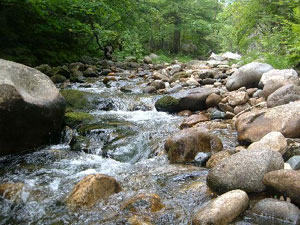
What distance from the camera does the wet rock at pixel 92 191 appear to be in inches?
139

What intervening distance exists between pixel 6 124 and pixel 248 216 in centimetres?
Answer: 389

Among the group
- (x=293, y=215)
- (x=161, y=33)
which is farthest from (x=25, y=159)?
(x=161, y=33)

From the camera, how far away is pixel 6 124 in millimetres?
4887

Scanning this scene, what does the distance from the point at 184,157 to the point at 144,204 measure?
5.22 feet

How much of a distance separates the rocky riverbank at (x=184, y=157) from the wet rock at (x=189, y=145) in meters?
0.02

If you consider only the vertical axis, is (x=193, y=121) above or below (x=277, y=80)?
below

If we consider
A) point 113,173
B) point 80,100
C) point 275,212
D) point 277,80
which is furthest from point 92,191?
point 277,80

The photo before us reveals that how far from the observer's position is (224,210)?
2953 millimetres

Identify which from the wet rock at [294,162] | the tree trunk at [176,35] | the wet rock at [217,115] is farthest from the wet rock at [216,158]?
the tree trunk at [176,35]

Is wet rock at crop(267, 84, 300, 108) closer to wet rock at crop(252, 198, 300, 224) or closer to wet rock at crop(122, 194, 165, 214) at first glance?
wet rock at crop(252, 198, 300, 224)

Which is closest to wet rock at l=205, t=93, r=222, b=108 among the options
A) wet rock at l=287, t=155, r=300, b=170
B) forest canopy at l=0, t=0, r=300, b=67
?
forest canopy at l=0, t=0, r=300, b=67

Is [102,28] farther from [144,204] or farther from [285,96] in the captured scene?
[144,204]

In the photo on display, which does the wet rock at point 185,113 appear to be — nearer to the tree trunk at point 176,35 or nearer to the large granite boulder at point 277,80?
the large granite boulder at point 277,80

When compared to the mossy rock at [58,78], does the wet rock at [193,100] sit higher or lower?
higher
